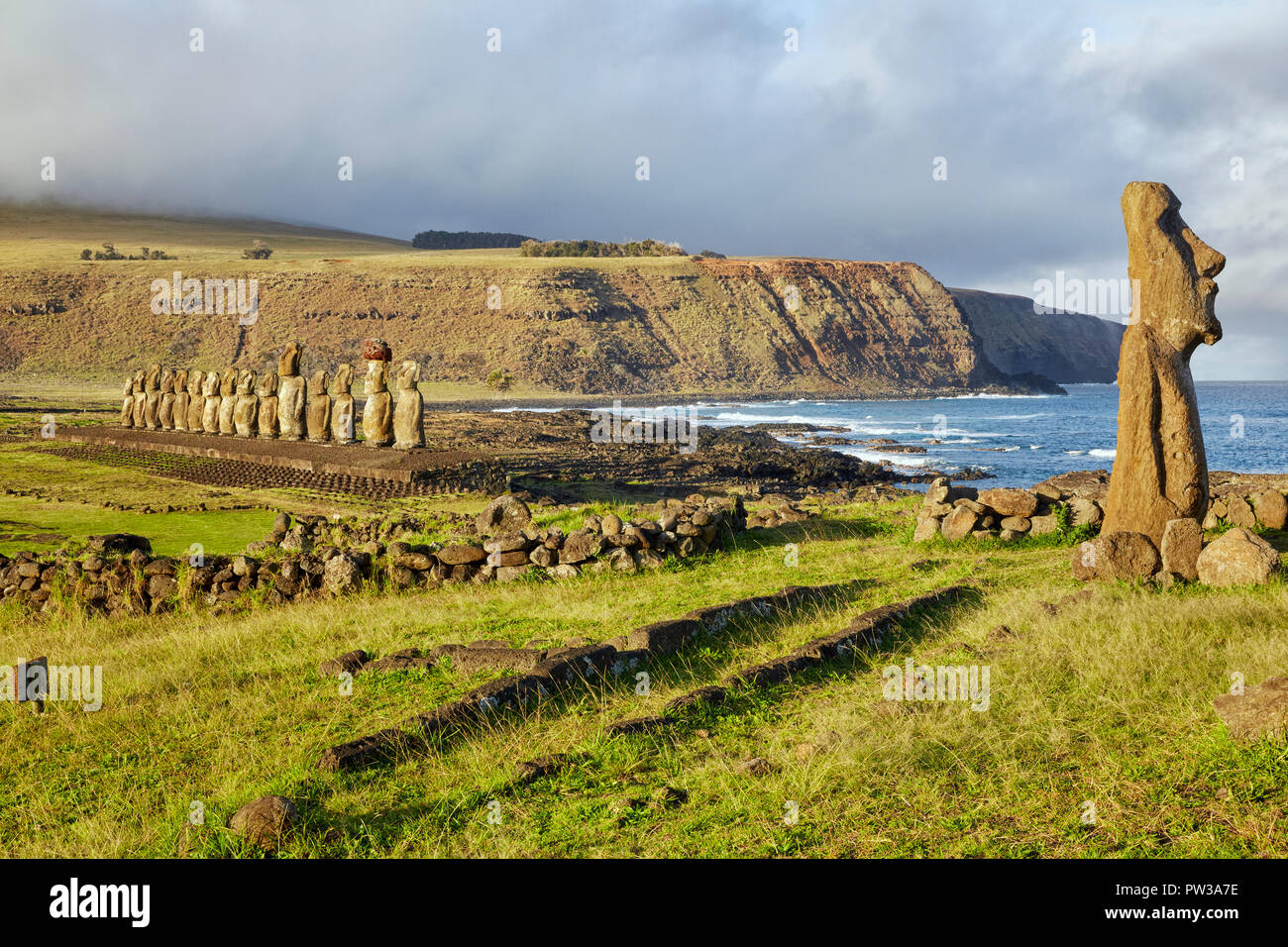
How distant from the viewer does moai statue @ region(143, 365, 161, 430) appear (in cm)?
3170

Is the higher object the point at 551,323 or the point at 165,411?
the point at 551,323

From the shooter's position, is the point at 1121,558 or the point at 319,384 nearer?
the point at 1121,558

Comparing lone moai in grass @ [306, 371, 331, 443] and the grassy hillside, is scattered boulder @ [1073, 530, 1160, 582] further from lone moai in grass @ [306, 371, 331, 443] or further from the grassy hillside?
the grassy hillside

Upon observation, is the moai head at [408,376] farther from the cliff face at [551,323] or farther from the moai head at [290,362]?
the cliff face at [551,323]

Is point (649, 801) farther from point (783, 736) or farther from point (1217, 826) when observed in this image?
point (1217, 826)

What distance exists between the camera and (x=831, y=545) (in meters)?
12.6

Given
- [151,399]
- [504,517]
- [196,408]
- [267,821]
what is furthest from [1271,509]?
[151,399]

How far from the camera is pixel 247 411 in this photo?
2708 cm

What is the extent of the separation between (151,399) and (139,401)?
1.05 metres

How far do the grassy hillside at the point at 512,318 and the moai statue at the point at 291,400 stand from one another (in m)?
63.4

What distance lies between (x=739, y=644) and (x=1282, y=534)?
25.9ft

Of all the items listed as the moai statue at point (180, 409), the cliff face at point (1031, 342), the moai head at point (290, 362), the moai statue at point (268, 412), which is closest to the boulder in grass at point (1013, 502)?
the moai head at point (290, 362)

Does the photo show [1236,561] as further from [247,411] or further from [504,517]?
[247,411]

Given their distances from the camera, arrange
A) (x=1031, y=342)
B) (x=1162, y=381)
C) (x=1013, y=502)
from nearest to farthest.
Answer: (x=1162, y=381), (x=1013, y=502), (x=1031, y=342)
